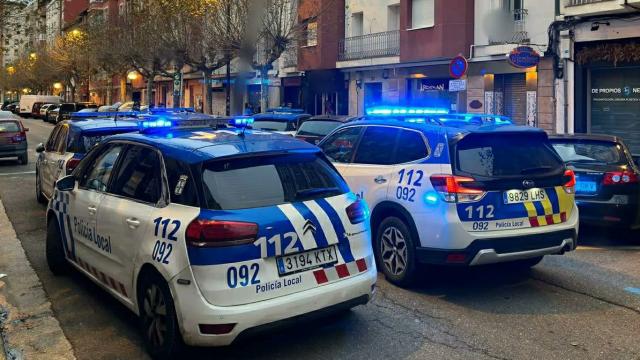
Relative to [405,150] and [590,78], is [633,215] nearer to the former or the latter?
[405,150]

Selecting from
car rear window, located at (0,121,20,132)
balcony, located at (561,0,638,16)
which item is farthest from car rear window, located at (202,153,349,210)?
car rear window, located at (0,121,20,132)

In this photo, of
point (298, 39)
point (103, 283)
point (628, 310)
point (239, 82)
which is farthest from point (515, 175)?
point (239, 82)

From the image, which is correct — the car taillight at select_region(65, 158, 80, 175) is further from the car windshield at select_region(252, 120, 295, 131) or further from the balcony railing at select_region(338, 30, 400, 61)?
the balcony railing at select_region(338, 30, 400, 61)

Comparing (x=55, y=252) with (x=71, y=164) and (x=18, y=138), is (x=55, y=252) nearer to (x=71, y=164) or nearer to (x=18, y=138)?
(x=71, y=164)

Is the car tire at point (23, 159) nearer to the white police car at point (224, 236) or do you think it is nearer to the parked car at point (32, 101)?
the white police car at point (224, 236)

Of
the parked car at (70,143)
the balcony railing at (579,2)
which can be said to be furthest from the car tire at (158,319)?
the balcony railing at (579,2)

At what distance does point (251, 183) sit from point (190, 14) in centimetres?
2803

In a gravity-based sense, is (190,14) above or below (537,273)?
above

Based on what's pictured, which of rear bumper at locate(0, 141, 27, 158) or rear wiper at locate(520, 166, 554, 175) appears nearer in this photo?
rear wiper at locate(520, 166, 554, 175)

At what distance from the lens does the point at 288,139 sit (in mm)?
4918

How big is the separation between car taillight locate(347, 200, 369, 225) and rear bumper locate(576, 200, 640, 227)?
4.53 metres

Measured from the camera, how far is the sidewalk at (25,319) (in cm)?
457

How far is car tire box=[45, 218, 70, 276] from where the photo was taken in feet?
20.5

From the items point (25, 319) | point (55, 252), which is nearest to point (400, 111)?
point (55, 252)
